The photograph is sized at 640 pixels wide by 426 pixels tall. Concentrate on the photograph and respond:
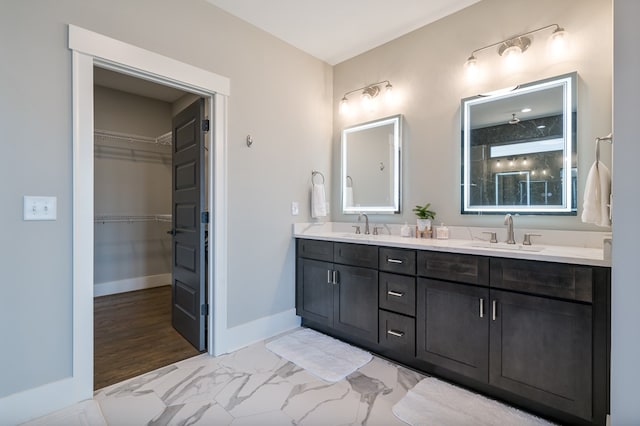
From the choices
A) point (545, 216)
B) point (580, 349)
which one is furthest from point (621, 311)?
point (545, 216)

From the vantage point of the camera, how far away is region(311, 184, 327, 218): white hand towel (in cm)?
307

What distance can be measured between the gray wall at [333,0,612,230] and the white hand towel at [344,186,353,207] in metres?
0.16

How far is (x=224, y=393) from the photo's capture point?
1922 mm

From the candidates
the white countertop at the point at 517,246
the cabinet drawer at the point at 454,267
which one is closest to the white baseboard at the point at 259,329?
the white countertop at the point at 517,246

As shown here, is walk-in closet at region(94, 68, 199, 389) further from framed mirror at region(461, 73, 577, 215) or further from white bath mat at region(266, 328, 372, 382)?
framed mirror at region(461, 73, 577, 215)

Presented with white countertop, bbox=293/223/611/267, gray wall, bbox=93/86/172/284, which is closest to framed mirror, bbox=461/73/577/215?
white countertop, bbox=293/223/611/267

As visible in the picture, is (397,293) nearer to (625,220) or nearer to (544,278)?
(544,278)

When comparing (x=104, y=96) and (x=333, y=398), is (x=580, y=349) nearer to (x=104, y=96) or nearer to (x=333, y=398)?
(x=333, y=398)

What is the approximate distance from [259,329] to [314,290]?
0.58 metres

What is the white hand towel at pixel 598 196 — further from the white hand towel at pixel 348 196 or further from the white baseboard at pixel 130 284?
the white baseboard at pixel 130 284

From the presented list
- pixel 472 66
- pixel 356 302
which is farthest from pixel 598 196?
pixel 356 302

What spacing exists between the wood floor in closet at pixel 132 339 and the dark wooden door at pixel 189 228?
15 centimetres

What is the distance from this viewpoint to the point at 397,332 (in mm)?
2223

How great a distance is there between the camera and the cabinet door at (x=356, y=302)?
2.37 meters
